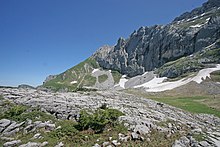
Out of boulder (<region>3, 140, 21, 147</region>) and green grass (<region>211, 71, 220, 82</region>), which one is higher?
green grass (<region>211, 71, 220, 82</region>)

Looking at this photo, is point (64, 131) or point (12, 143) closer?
point (12, 143)

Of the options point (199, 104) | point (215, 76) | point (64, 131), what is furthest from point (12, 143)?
point (215, 76)

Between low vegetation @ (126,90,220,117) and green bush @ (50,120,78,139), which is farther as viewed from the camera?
low vegetation @ (126,90,220,117)

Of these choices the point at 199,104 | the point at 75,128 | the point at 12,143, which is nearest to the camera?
the point at 12,143

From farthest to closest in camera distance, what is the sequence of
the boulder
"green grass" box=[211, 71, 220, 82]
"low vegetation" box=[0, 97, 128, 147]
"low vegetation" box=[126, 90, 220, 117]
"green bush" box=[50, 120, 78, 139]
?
"green grass" box=[211, 71, 220, 82] → "low vegetation" box=[126, 90, 220, 117] → "green bush" box=[50, 120, 78, 139] → "low vegetation" box=[0, 97, 128, 147] → the boulder

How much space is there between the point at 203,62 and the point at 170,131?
104652mm

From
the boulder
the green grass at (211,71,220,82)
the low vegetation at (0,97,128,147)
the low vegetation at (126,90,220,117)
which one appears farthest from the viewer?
the green grass at (211,71,220,82)

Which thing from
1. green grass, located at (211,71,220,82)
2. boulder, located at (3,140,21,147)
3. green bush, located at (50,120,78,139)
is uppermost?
green grass, located at (211,71,220,82)

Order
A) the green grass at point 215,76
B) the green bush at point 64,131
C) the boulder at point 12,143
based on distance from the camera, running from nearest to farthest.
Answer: the boulder at point 12,143, the green bush at point 64,131, the green grass at point 215,76

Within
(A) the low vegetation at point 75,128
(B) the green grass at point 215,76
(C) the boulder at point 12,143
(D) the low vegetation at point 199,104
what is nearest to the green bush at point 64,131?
(A) the low vegetation at point 75,128

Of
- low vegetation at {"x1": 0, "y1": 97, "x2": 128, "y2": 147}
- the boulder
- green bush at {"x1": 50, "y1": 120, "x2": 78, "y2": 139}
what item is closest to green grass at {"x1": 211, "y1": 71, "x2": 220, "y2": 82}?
low vegetation at {"x1": 0, "y1": 97, "x2": 128, "y2": 147}

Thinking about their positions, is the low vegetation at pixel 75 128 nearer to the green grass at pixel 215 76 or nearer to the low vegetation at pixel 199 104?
the low vegetation at pixel 199 104

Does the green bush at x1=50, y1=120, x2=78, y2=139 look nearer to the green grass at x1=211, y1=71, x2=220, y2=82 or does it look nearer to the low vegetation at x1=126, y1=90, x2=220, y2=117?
the low vegetation at x1=126, y1=90, x2=220, y2=117

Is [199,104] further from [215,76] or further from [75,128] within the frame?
[215,76]
